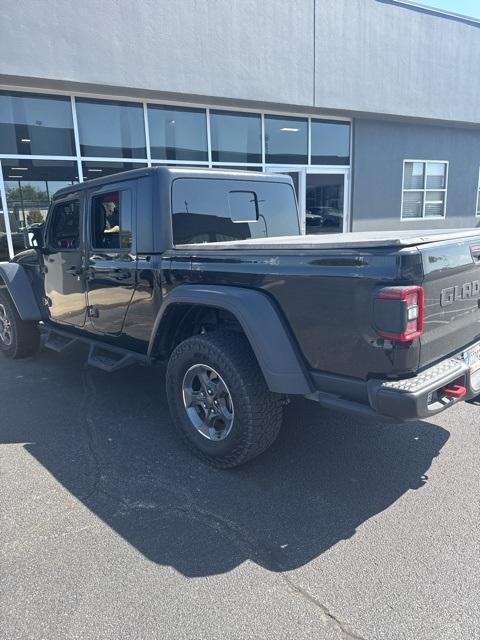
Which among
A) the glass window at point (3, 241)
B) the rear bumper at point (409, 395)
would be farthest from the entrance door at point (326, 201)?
the rear bumper at point (409, 395)

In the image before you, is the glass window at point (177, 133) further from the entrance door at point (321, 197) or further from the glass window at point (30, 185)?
the entrance door at point (321, 197)

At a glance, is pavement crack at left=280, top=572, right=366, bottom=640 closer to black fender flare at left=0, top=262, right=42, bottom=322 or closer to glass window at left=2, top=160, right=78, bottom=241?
black fender flare at left=0, top=262, right=42, bottom=322

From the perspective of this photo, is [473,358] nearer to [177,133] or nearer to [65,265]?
[65,265]

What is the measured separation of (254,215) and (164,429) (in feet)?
6.84

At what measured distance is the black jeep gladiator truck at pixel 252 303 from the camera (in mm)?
2377

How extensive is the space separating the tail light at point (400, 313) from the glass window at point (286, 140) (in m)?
10.1

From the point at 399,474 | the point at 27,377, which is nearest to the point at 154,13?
the point at 27,377

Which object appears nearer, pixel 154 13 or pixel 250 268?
pixel 250 268

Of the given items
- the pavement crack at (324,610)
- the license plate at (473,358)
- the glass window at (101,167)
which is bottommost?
the pavement crack at (324,610)

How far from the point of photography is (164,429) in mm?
3871

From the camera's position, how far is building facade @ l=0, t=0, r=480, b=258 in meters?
8.53

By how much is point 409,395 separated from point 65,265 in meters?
3.65

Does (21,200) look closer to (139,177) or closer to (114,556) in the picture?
(139,177)

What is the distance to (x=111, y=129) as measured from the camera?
969 centimetres
